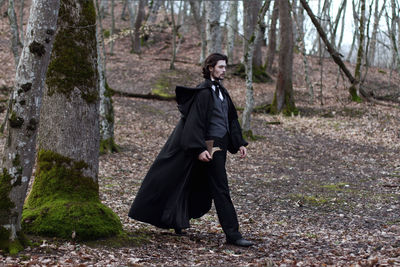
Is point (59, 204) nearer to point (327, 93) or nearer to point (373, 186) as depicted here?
point (373, 186)

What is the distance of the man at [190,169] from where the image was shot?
17.3 feet

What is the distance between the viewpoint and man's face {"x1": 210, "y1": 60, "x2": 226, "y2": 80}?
5327mm

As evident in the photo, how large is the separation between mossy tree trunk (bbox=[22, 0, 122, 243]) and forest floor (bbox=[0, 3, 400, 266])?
0.40 m

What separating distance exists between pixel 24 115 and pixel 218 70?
237 cm

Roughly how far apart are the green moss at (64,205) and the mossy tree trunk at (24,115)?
1.73 ft

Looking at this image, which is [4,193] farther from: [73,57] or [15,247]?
[73,57]

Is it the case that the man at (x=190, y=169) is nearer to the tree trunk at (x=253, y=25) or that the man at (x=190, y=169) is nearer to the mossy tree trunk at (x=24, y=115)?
the mossy tree trunk at (x=24, y=115)

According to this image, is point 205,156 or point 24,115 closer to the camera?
point 24,115

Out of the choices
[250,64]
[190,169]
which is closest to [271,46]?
[250,64]

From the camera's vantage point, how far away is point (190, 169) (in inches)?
212

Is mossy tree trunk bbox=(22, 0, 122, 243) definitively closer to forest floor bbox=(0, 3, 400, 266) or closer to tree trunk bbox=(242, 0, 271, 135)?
forest floor bbox=(0, 3, 400, 266)

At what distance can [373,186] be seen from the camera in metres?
9.33

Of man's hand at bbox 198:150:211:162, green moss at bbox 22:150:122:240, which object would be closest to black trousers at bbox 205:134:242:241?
man's hand at bbox 198:150:211:162

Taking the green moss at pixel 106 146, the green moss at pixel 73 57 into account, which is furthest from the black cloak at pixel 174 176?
the green moss at pixel 106 146
